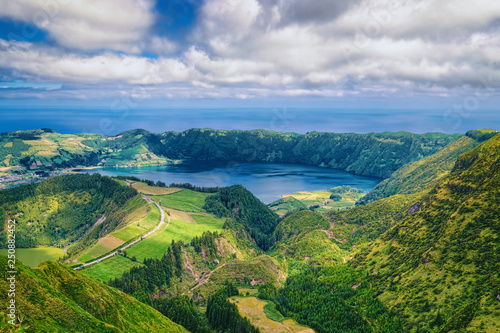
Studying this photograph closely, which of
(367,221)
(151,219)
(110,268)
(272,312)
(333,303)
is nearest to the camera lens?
(272,312)

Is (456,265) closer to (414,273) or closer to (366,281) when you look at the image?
(414,273)

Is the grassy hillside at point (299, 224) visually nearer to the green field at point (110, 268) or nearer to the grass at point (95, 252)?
the green field at point (110, 268)

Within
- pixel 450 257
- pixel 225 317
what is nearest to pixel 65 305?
pixel 225 317

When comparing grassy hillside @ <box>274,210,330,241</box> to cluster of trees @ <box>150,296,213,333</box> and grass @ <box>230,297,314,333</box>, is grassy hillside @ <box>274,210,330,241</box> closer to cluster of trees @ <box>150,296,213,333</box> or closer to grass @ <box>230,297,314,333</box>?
grass @ <box>230,297,314,333</box>

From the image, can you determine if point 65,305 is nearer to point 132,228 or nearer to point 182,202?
point 132,228

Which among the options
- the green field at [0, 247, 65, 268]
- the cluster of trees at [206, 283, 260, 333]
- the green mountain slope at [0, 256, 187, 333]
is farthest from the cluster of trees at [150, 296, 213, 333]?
the green field at [0, 247, 65, 268]

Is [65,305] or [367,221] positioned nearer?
[65,305]

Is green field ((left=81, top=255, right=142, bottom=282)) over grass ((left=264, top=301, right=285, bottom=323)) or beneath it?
over
